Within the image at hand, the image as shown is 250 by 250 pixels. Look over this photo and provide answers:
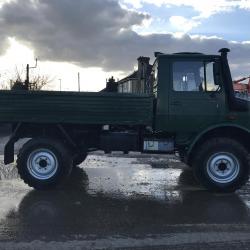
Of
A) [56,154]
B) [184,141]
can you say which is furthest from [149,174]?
[56,154]

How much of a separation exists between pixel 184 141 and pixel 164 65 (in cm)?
152

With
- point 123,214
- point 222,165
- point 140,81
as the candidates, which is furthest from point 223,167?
point 140,81

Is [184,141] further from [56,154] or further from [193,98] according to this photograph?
[56,154]

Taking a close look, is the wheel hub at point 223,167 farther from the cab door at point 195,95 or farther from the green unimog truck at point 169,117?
the cab door at point 195,95

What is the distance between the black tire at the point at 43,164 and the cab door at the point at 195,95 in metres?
2.19

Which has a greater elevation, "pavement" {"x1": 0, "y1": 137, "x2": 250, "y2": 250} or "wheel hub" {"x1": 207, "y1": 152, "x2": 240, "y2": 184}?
"wheel hub" {"x1": 207, "y1": 152, "x2": 240, "y2": 184}

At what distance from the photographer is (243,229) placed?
7039 mm

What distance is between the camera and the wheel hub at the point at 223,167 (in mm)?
9758

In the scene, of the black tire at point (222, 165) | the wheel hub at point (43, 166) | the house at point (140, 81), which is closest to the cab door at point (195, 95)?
the black tire at point (222, 165)

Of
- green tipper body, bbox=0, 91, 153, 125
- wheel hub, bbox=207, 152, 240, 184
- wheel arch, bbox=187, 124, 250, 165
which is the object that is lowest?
wheel hub, bbox=207, 152, 240, 184

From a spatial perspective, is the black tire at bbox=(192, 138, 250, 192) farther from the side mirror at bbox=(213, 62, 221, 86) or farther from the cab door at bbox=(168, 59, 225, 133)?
the side mirror at bbox=(213, 62, 221, 86)

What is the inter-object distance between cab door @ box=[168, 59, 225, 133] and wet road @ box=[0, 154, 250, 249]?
1414 millimetres

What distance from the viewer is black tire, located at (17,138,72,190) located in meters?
9.88

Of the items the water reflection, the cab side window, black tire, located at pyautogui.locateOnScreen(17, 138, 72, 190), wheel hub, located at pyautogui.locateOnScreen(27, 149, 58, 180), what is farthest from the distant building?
the water reflection
